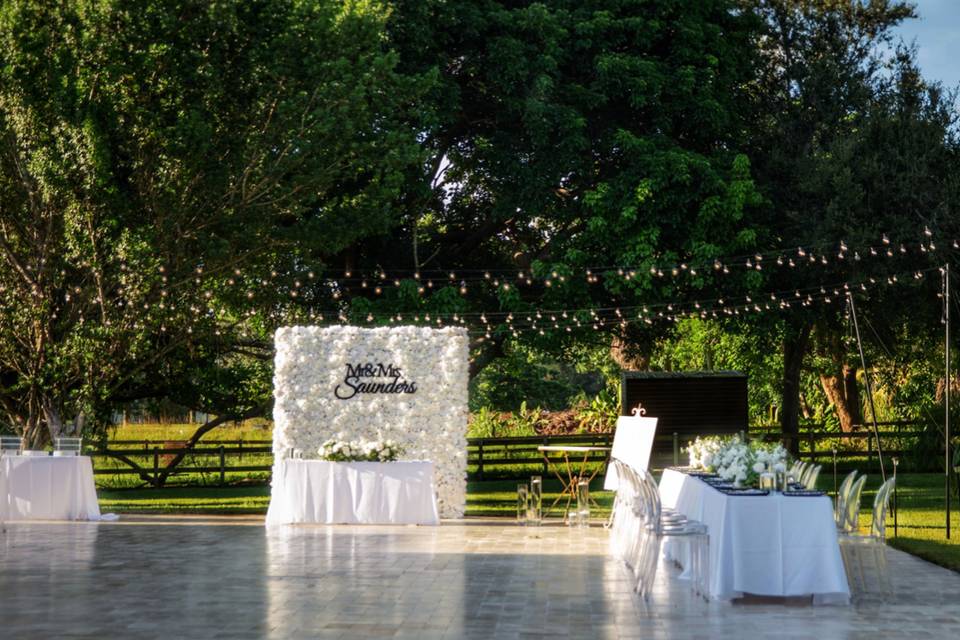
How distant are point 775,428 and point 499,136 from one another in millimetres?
10746

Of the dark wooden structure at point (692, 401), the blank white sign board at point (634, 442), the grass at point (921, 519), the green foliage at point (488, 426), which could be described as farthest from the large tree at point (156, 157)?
the green foliage at point (488, 426)

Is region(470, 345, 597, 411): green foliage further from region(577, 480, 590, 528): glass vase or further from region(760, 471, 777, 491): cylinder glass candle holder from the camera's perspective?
region(760, 471, 777, 491): cylinder glass candle holder

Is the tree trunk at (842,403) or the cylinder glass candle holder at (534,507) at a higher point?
the tree trunk at (842,403)

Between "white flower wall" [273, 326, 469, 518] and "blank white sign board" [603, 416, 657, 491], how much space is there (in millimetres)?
2155

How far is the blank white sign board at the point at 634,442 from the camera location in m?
12.9

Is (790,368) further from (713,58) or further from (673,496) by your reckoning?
(673,496)

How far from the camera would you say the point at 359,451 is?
1417 centimetres

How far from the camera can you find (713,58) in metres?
20.7

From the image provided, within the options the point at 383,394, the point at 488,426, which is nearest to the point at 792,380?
the point at 488,426

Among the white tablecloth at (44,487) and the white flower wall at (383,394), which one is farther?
the white flower wall at (383,394)

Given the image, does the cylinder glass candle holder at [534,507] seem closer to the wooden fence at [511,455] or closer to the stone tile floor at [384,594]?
the stone tile floor at [384,594]

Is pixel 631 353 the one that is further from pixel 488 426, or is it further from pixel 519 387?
pixel 519 387

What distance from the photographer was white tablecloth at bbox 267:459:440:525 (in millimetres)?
14227

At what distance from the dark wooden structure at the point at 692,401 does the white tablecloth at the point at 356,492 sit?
5.99 m
